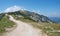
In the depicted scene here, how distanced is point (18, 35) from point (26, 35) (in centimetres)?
99

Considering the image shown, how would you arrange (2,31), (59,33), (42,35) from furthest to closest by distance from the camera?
(2,31)
(42,35)
(59,33)

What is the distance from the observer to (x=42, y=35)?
30047 mm

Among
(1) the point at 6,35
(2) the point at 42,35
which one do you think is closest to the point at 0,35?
(1) the point at 6,35

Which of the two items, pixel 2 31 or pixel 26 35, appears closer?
pixel 26 35

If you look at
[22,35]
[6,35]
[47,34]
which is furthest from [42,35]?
[6,35]

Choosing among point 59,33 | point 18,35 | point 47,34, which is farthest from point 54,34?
point 18,35

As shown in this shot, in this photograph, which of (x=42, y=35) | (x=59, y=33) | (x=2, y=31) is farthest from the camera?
(x=2, y=31)

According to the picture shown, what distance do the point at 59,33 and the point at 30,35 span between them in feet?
16.8

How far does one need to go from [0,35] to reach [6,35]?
747 millimetres

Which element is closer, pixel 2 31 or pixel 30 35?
pixel 30 35

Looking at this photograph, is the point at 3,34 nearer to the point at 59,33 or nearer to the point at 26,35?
the point at 26,35

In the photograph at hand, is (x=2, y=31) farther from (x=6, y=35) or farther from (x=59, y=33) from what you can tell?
(x=59, y=33)

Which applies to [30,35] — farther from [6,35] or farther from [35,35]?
[6,35]

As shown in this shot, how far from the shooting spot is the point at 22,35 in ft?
99.0
